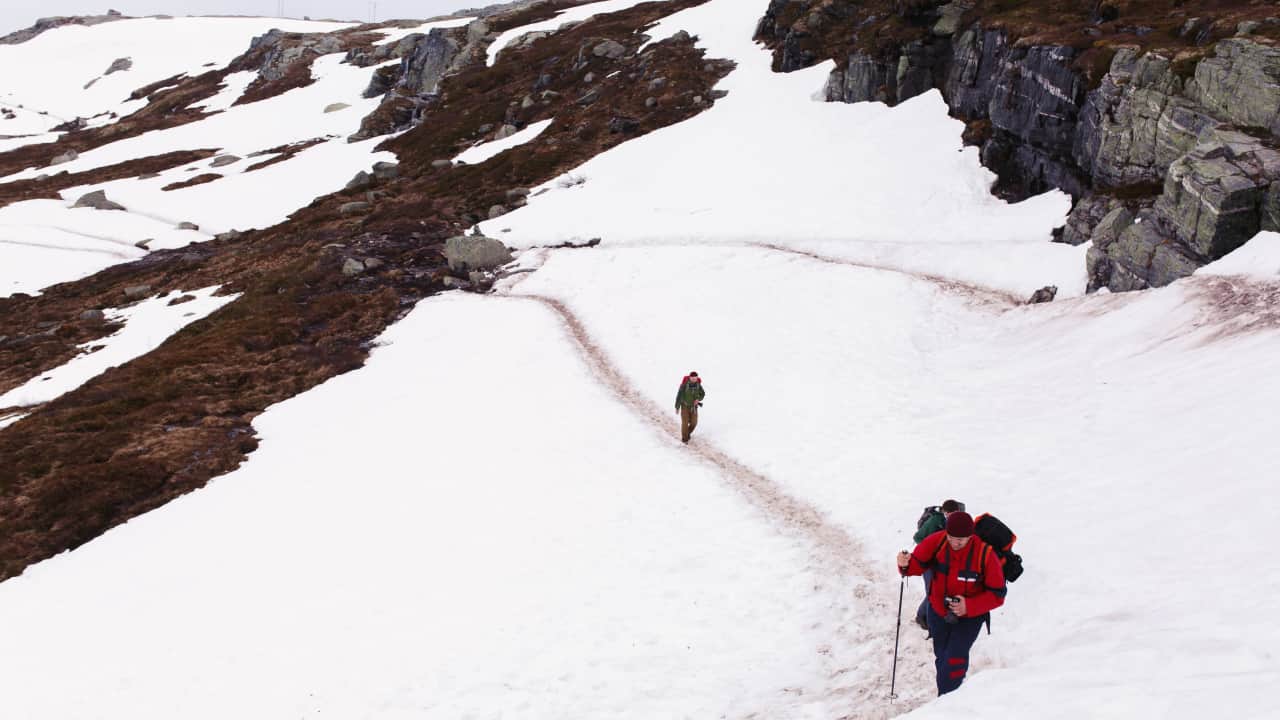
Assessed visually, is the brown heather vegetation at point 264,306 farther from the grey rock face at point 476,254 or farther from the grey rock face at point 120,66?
the grey rock face at point 120,66

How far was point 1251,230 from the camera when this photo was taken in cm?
2134

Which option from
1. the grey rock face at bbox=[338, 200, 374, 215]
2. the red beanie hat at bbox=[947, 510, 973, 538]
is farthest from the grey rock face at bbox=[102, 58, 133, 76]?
the red beanie hat at bbox=[947, 510, 973, 538]

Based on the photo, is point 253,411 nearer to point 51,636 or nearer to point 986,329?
point 51,636

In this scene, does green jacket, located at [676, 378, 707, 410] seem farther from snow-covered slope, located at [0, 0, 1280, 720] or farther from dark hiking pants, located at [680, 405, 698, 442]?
snow-covered slope, located at [0, 0, 1280, 720]

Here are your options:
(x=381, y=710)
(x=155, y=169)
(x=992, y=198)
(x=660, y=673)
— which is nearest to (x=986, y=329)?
(x=992, y=198)

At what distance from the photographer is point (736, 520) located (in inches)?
703

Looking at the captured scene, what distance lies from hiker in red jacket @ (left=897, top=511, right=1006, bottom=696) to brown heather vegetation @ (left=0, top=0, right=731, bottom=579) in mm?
24217

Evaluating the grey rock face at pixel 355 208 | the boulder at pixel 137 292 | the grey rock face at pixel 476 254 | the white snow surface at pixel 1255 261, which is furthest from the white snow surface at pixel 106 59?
the white snow surface at pixel 1255 261

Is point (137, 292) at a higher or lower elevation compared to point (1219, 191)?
lower

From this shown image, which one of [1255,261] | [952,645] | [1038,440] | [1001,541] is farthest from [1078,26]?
[952,645]

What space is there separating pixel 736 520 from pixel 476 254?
3189 centimetres

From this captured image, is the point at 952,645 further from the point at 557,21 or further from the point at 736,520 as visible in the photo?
the point at 557,21

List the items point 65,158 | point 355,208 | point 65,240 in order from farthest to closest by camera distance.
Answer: point 65,158
point 65,240
point 355,208

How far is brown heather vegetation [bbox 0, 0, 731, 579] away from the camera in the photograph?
25891 mm
